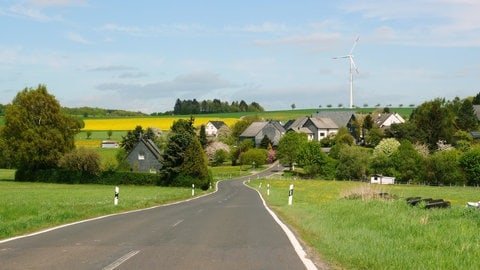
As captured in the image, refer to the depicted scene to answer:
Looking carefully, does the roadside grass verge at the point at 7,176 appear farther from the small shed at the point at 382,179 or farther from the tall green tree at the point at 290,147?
the small shed at the point at 382,179

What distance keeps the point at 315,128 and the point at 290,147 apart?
44381mm

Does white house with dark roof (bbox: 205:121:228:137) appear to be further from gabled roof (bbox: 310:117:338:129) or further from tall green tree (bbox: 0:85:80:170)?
tall green tree (bbox: 0:85:80:170)

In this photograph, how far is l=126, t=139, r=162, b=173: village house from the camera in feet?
325

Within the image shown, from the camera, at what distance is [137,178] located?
75688mm

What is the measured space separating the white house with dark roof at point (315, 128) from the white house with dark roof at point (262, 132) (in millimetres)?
3726

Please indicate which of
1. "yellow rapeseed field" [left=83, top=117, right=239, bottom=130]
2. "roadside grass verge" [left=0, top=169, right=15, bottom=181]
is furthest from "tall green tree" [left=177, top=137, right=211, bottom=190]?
"yellow rapeseed field" [left=83, top=117, right=239, bottom=130]

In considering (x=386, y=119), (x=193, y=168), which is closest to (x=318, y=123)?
(x=386, y=119)

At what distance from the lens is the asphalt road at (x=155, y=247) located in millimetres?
10414

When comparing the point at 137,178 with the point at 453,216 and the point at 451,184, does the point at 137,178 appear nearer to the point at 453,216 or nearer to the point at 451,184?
the point at 451,184

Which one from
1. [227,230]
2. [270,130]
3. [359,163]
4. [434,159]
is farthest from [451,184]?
[227,230]

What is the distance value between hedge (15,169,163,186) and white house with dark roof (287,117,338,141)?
96001 millimetres

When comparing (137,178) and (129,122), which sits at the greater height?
(129,122)

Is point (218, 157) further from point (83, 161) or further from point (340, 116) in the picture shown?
point (83, 161)

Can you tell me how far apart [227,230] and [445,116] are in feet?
368
